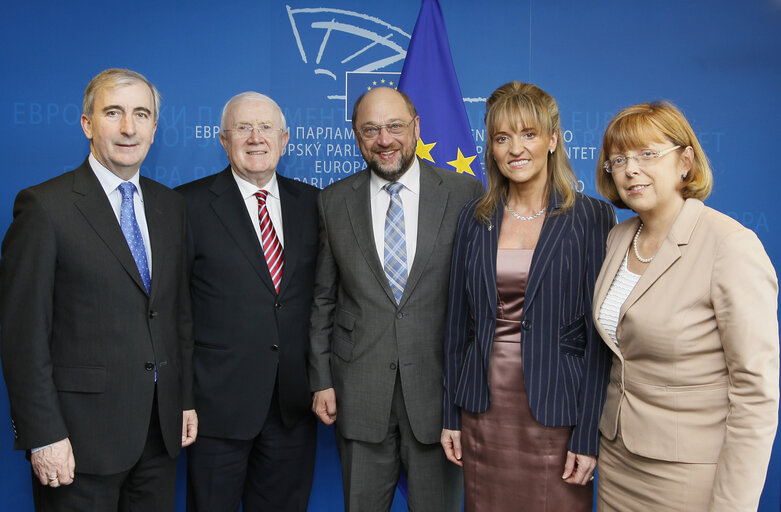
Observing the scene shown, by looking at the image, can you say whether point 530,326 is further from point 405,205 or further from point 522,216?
point 405,205

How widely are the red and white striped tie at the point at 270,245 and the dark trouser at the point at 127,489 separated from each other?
2.08 ft

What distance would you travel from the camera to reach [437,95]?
314 centimetres

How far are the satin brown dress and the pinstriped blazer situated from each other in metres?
0.03

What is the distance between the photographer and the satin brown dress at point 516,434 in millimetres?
1869

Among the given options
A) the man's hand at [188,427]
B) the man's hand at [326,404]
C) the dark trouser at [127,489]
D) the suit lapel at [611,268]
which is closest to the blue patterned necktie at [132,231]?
the dark trouser at [127,489]

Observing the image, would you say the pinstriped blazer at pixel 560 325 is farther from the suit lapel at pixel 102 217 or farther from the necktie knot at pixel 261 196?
the suit lapel at pixel 102 217

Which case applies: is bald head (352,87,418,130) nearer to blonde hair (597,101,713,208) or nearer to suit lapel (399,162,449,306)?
suit lapel (399,162,449,306)

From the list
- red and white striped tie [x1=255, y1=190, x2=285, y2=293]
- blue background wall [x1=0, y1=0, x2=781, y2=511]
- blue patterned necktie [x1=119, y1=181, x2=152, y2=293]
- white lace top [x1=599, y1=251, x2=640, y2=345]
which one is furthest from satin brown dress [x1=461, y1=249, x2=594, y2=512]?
blue background wall [x1=0, y1=0, x2=781, y2=511]

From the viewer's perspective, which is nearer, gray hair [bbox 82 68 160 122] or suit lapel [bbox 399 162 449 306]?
gray hair [bbox 82 68 160 122]

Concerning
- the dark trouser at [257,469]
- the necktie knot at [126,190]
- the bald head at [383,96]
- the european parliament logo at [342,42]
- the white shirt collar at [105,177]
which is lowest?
the dark trouser at [257,469]

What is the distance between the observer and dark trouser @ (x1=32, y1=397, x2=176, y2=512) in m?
1.88

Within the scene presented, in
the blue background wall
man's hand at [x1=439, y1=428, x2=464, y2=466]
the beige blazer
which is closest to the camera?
the beige blazer

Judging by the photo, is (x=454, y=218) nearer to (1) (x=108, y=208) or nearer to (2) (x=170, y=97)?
(1) (x=108, y=208)

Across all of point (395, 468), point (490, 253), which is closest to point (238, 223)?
point (490, 253)
